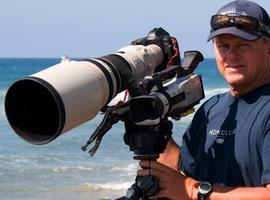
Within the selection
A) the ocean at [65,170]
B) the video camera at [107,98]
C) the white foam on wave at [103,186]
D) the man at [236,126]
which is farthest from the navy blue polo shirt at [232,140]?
the white foam on wave at [103,186]

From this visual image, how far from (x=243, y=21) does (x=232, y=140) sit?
40 centimetres

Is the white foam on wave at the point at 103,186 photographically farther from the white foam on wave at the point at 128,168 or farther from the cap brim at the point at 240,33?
the cap brim at the point at 240,33

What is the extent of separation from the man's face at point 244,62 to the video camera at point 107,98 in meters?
0.15

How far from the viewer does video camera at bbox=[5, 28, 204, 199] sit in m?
2.25

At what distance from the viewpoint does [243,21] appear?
2.52m

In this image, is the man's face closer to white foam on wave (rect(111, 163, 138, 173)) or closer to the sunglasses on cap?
the sunglasses on cap

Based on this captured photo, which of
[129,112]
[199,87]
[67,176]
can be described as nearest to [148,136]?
[129,112]

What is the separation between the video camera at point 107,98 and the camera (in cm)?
225

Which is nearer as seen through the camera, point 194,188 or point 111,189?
point 194,188

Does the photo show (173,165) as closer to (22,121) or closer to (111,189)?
(22,121)

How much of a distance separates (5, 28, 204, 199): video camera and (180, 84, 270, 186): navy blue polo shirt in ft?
0.36

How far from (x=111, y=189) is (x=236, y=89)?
6.89 meters

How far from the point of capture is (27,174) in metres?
10.4

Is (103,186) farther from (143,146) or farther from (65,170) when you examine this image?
(143,146)
